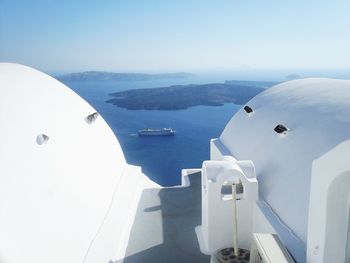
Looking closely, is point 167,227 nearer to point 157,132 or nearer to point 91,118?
point 91,118

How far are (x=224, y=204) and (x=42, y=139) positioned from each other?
16.6 feet

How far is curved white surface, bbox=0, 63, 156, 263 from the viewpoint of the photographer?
6301mm

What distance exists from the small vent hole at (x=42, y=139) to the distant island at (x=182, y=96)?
253 feet

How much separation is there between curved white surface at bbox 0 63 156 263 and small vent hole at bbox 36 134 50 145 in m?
0.09

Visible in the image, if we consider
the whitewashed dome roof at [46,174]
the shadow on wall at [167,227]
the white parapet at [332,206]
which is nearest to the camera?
the white parapet at [332,206]

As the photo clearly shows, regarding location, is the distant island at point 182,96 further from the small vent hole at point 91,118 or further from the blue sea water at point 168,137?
the small vent hole at point 91,118

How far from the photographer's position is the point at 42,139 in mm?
8164

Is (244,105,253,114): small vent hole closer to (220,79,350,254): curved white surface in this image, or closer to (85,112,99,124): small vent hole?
(220,79,350,254): curved white surface

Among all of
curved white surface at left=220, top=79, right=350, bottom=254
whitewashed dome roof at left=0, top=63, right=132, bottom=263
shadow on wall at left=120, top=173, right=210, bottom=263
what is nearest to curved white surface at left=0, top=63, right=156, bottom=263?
whitewashed dome roof at left=0, top=63, right=132, bottom=263

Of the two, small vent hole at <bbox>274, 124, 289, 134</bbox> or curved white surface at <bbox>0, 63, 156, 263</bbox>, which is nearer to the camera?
curved white surface at <bbox>0, 63, 156, 263</bbox>

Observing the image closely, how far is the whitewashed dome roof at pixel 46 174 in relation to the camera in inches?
246

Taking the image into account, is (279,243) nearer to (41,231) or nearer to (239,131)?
(41,231)

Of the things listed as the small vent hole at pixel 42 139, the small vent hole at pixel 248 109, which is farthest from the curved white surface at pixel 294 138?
the small vent hole at pixel 42 139

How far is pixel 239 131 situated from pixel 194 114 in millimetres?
65182
